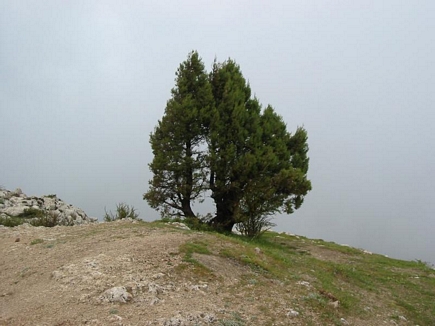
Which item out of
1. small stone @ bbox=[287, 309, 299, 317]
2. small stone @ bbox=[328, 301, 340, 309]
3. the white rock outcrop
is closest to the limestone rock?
small stone @ bbox=[287, 309, 299, 317]

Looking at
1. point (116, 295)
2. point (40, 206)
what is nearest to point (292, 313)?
point (116, 295)

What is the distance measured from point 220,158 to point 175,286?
10.1m

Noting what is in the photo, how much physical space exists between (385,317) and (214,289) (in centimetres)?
390

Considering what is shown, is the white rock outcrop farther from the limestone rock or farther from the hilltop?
the limestone rock

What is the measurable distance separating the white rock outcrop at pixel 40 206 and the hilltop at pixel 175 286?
17.5 feet

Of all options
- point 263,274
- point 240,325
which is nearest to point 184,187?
point 263,274

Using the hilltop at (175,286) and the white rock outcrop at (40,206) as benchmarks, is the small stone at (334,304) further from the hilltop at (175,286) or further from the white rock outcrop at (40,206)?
the white rock outcrop at (40,206)

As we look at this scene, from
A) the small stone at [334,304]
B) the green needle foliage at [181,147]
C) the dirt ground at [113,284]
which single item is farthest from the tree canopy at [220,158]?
the small stone at [334,304]

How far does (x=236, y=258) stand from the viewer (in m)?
9.45

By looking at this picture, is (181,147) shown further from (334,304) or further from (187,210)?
(334,304)

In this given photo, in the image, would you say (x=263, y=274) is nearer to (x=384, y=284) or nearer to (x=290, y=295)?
(x=290, y=295)

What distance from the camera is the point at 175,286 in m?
7.31

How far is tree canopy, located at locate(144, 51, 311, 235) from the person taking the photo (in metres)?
17.2

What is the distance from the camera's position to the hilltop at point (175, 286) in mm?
6371
